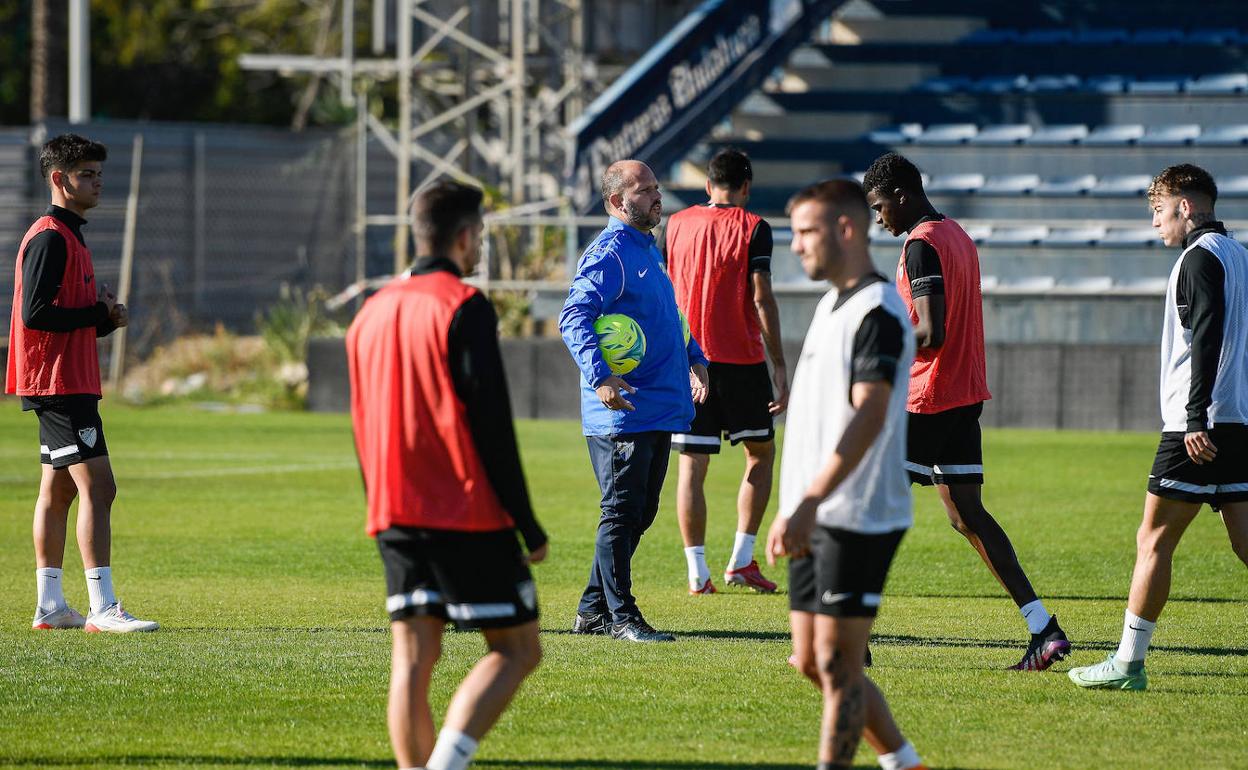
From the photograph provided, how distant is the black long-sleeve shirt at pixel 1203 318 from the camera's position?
6809 millimetres

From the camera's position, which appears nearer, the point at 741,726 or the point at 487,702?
the point at 487,702

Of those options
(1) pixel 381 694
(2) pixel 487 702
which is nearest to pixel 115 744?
(1) pixel 381 694

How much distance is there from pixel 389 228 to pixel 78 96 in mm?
5672

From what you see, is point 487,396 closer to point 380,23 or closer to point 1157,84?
point 1157,84

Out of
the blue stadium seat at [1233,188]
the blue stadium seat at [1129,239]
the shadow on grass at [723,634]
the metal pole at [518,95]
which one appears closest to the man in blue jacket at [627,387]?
the shadow on grass at [723,634]

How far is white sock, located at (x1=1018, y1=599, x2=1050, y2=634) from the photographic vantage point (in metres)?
7.43

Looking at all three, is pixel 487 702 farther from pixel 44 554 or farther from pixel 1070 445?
pixel 1070 445

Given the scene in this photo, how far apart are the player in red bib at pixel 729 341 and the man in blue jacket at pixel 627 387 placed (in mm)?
1360

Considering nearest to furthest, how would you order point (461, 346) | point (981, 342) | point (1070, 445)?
point (461, 346) < point (981, 342) < point (1070, 445)

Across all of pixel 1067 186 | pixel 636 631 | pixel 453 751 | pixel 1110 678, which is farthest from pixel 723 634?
pixel 1067 186

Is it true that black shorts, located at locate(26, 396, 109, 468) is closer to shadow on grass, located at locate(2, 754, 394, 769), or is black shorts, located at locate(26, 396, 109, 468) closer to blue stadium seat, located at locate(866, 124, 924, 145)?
shadow on grass, located at locate(2, 754, 394, 769)

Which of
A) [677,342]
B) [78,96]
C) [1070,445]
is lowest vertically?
[1070,445]

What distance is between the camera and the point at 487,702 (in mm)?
4938

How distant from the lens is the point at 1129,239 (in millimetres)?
21391
